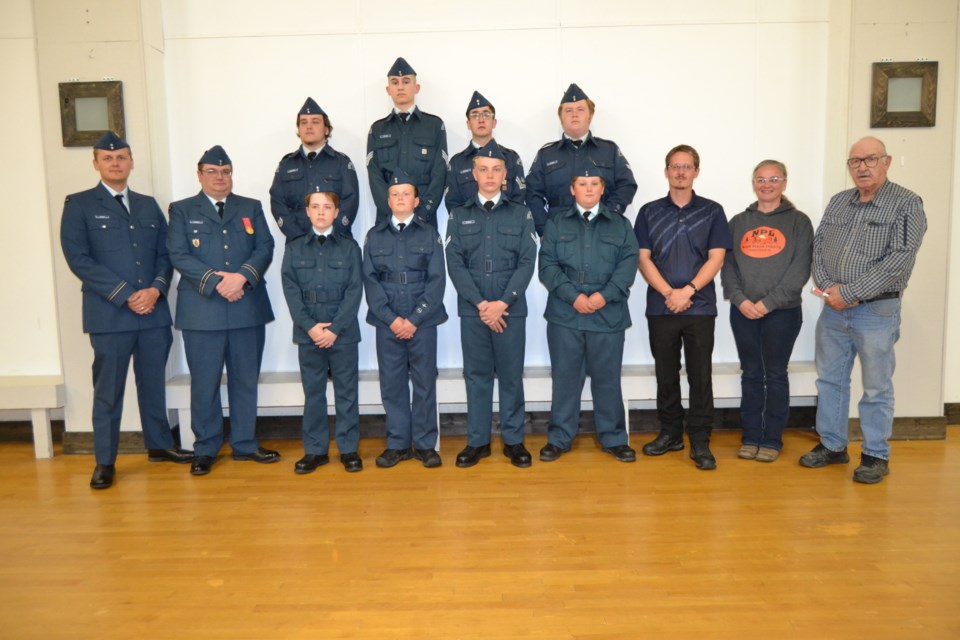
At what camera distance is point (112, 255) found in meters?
4.23

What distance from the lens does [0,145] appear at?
4.96 m

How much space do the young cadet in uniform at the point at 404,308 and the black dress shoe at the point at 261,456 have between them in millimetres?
675

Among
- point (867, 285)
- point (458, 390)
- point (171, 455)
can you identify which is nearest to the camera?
point (867, 285)

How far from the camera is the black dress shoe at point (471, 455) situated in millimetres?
4177

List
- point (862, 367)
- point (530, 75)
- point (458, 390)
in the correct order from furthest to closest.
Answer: point (530, 75), point (458, 390), point (862, 367)

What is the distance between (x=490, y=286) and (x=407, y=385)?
2.51 ft

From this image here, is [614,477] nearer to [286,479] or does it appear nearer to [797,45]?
[286,479]

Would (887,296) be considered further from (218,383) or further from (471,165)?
(218,383)

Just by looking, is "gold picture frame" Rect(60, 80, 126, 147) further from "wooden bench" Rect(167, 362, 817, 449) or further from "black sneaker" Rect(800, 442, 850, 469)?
"black sneaker" Rect(800, 442, 850, 469)

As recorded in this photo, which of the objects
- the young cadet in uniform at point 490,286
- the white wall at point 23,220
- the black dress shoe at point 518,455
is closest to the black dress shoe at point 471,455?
the young cadet in uniform at point 490,286

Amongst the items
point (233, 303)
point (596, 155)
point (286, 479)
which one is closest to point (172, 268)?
point (233, 303)

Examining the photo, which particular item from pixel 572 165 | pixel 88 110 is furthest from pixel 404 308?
pixel 88 110

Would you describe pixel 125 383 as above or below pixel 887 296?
below

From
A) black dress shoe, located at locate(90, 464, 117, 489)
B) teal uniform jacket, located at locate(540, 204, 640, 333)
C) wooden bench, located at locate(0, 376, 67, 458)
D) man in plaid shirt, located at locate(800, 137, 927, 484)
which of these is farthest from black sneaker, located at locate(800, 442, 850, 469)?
wooden bench, located at locate(0, 376, 67, 458)
